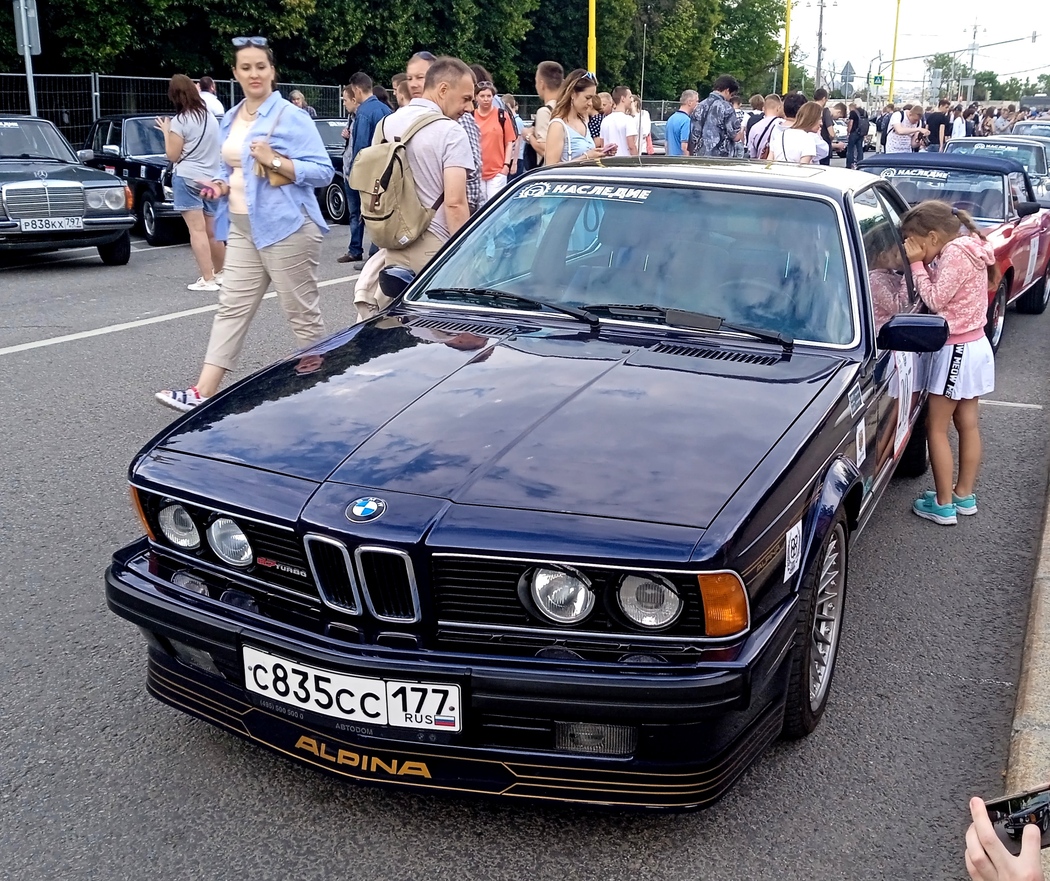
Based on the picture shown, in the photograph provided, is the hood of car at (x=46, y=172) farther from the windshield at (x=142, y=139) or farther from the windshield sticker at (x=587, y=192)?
the windshield sticker at (x=587, y=192)

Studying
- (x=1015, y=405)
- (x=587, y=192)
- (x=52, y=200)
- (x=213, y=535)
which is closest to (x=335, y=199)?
(x=52, y=200)

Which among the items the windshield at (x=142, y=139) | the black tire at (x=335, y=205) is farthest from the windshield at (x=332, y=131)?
the windshield at (x=142, y=139)

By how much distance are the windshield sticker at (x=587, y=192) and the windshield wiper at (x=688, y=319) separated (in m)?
0.51

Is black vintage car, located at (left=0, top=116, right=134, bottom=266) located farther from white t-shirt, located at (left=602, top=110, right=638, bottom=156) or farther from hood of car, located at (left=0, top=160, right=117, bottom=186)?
white t-shirt, located at (left=602, top=110, right=638, bottom=156)

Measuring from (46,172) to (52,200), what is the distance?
0.46m

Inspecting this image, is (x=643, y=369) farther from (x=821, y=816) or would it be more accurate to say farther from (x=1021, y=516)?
(x=1021, y=516)

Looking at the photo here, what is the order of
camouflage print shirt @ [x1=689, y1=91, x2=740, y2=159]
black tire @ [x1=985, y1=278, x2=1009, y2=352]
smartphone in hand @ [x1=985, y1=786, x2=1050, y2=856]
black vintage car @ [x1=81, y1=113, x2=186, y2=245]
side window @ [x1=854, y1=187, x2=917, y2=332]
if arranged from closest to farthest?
smartphone in hand @ [x1=985, y1=786, x2=1050, y2=856]
side window @ [x1=854, y1=187, x2=917, y2=332]
black tire @ [x1=985, y1=278, x2=1009, y2=352]
camouflage print shirt @ [x1=689, y1=91, x2=740, y2=159]
black vintage car @ [x1=81, y1=113, x2=186, y2=245]

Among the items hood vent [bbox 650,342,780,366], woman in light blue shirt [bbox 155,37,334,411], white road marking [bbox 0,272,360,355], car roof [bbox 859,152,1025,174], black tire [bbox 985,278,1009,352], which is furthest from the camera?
car roof [bbox 859,152,1025,174]

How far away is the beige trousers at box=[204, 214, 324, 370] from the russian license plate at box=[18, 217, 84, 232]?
653 centimetres

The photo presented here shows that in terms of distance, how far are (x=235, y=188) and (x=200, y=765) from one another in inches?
142

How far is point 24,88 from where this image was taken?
801 inches

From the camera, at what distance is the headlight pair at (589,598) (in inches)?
104

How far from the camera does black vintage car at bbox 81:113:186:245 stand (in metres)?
14.3

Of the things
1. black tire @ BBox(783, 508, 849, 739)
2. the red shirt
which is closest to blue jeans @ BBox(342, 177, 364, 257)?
the red shirt
